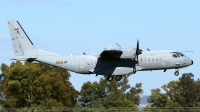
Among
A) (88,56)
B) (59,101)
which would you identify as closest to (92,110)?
(88,56)

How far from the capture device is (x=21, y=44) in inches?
2280

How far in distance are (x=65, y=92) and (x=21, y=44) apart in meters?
25.0

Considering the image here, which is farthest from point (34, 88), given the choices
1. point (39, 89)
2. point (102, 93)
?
point (102, 93)

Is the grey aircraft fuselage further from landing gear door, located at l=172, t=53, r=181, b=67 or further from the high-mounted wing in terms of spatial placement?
the high-mounted wing

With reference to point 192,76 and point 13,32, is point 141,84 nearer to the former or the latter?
point 192,76

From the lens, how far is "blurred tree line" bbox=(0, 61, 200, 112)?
266ft

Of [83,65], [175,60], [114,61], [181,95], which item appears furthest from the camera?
[181,95]

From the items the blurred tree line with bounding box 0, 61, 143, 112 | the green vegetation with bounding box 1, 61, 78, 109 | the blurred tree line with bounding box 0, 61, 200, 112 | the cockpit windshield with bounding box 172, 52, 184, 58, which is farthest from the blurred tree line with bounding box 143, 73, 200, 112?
the cockpit windshield with bounding box 172, 52, 184, 58

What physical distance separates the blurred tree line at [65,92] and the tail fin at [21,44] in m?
12.9

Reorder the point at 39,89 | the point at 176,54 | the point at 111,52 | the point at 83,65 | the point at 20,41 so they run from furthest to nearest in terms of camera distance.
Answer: the point at 39,89 → the point at 20,41 → the point at 176,54 → the point at 83,65 → the point at 111,52

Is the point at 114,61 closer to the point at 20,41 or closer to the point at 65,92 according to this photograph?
the point at 20,41

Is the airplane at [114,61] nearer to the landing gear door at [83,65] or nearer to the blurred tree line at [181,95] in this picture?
the landing gear door at [83,65]

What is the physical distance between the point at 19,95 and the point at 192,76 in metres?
29.1

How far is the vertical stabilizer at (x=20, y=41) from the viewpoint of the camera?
57438 mm
